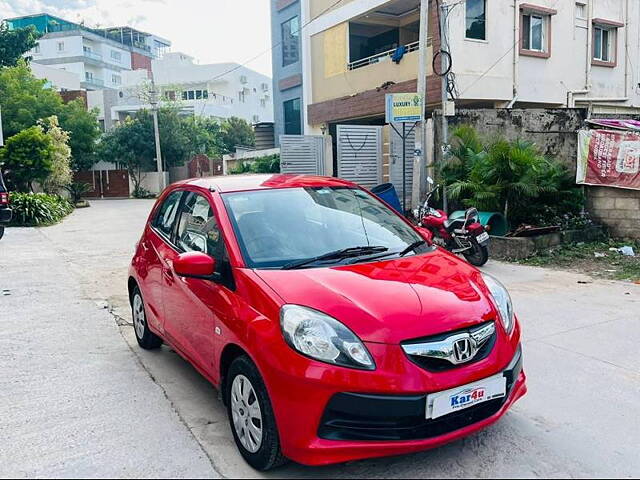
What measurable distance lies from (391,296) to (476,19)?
1471 cm

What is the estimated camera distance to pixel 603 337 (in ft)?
18.1

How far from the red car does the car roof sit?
61mm

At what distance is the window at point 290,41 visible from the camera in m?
27.7

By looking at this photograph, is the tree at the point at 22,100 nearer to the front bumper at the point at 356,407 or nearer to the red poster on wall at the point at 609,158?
the red poster on wall at the point at 609,158

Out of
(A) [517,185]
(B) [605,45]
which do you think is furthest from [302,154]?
(B) [605,45]

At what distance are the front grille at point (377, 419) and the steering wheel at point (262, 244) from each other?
1.20 meters

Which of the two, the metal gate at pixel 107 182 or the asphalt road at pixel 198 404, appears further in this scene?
the metal gate at pixel 107 182

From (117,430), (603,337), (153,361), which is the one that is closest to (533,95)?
(603,337)

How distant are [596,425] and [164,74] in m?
62.1

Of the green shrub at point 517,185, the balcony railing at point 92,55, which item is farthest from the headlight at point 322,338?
the balcony railing at point 92,55

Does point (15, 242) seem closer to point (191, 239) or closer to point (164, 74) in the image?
point (191, 239)

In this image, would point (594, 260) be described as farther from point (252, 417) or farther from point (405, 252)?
point (252, 417)

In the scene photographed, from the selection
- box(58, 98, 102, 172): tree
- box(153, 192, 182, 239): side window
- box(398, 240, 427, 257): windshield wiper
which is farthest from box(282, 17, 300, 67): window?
box(398, 240, 427, 257): windshield wiper

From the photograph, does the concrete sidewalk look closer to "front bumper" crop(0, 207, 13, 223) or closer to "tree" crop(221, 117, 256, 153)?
"front bumper" crop(0, 207, 13, 223)
